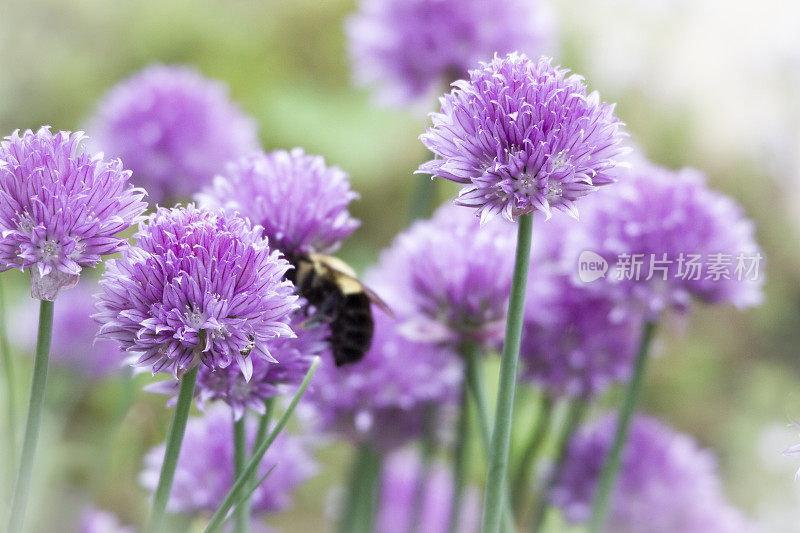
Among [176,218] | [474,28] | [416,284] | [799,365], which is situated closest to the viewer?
A: [176,218]

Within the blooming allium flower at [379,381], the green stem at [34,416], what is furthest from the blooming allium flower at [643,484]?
the green stem at [34,416]

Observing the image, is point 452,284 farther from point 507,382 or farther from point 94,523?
point 94,523

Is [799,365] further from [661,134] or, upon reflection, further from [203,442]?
[203,442]

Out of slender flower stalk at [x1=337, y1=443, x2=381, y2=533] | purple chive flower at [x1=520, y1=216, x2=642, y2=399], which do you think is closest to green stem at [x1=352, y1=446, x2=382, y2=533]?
slender flower stalk at [x1=337, y1=443, x2=381, y2=533]

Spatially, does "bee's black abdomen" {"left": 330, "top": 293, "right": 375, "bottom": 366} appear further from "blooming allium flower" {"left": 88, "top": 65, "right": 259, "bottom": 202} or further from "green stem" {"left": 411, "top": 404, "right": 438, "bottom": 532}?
"blooming allium flower" {"left": 88, "top": 65, "right": 259, "bottom": 202}

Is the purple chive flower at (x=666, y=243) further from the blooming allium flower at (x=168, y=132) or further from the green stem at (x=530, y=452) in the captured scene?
the blooming allium flower at (x=168, y=132)

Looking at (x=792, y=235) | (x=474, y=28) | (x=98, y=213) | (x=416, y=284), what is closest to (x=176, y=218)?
(x=98, y=213)
